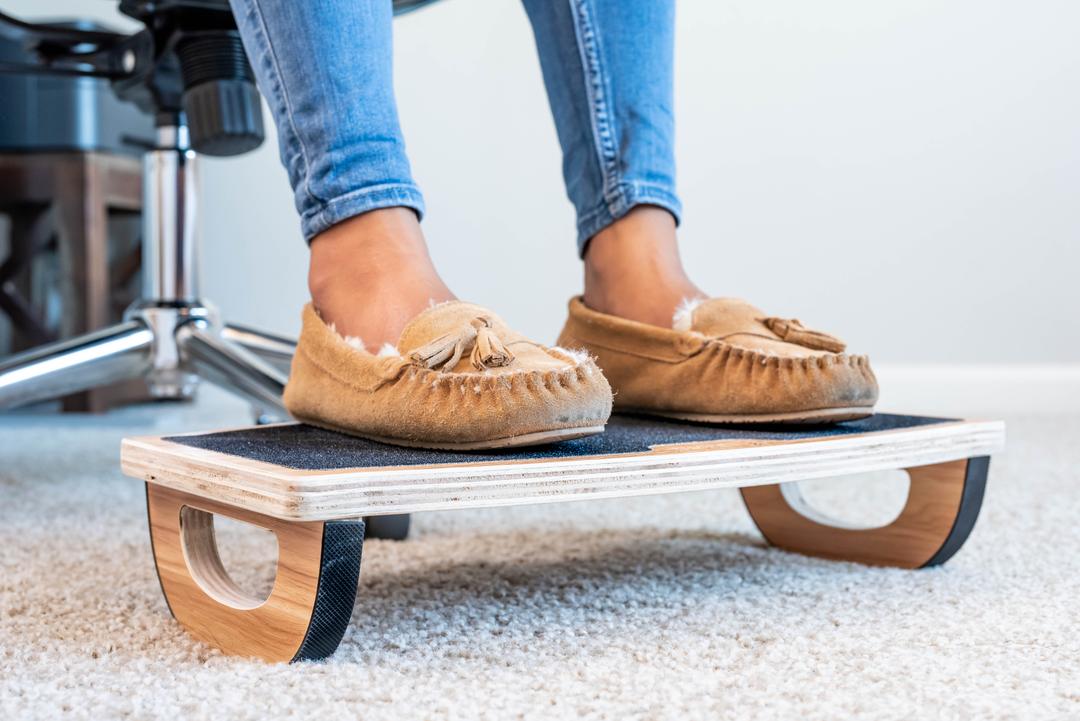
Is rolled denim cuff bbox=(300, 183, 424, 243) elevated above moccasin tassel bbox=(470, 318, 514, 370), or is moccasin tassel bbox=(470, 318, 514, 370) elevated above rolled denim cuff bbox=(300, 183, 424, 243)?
rolled denim cuff bbox=(300, 183, 424, 243)

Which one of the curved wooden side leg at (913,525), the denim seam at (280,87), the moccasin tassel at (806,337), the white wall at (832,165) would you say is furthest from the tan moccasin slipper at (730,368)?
the white wall at (832,165)

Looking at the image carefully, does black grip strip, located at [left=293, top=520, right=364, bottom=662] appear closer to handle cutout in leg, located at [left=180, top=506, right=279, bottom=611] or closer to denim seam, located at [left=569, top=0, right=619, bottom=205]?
handle cutout in leg, located at [left=180, top=506, right=279, bottom=611]

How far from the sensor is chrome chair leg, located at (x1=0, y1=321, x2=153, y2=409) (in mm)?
996

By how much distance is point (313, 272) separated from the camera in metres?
0.67

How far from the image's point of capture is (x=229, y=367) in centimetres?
105

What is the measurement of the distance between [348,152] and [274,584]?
252 millimetres

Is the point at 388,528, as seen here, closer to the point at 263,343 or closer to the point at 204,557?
the point at 204,557

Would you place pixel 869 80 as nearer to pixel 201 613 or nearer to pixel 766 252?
pixel 766 252

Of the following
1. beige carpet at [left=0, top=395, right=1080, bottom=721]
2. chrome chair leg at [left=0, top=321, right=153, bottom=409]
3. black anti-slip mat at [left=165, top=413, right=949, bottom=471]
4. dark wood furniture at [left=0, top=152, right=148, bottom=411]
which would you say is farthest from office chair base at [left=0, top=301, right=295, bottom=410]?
dark wood furniture at [left=0, top=152, right=148, bottom=411]

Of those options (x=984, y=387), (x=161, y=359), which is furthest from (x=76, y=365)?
(x=984, y=387)

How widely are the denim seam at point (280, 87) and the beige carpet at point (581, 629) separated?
26cm

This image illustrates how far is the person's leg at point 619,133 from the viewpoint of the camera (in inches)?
30.5

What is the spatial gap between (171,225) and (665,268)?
66 cm

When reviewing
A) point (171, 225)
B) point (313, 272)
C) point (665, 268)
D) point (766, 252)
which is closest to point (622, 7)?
point (665, 268)
